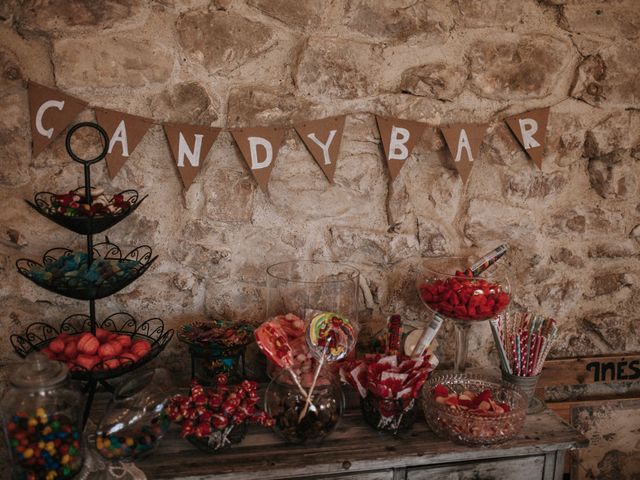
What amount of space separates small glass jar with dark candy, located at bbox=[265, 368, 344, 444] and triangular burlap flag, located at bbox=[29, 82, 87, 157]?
98cm

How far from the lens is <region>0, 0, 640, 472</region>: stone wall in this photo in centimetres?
179

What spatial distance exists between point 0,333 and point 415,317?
4.48ft

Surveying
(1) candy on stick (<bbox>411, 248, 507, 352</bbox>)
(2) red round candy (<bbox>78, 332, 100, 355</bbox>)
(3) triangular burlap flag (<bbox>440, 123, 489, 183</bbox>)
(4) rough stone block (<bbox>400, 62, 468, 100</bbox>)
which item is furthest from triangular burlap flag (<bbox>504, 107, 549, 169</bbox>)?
(2) red round candy (<bbox>78, 332, 100, 355</bbox>)

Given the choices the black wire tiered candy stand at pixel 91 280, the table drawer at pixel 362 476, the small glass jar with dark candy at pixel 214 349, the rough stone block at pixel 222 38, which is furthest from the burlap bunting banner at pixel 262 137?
the table drawer at pixel 362 476

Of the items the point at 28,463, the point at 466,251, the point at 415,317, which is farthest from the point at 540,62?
the point at 28,463

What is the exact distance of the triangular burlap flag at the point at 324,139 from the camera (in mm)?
1899

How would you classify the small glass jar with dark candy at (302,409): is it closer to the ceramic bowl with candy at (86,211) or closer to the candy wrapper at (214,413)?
the candy wrapper at (214,413)

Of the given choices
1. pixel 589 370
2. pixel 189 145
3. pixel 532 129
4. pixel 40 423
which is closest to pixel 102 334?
pixel 40 423

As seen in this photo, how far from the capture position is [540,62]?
200 cm

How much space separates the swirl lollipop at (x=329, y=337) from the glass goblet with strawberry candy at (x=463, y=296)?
0.31m

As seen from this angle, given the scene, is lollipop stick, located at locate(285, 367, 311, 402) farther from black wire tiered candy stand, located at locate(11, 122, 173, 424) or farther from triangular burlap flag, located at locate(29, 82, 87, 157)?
triangular burlap flag, located at locate(29, 82, 87, 157)

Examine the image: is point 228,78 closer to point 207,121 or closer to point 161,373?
point 207,121

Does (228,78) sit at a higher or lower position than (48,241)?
higher

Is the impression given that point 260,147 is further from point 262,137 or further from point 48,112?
point 48,112
